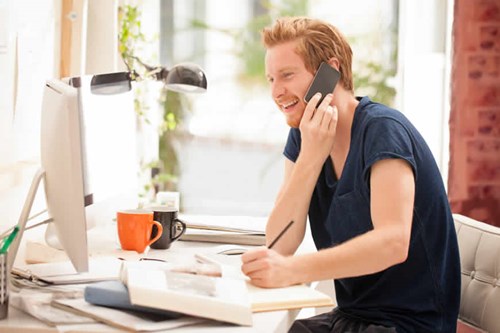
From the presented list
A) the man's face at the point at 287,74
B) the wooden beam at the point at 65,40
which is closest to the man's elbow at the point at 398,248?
the man's face at the point at 287,74

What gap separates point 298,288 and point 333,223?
14.7 inches

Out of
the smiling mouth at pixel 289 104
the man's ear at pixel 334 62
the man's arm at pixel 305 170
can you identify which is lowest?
the man's arm at pixel 305 170

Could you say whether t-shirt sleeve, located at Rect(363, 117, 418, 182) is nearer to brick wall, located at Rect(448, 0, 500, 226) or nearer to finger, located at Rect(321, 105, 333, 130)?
finger, located at Rect(321, 105, 333, 130)

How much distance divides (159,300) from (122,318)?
73 mm

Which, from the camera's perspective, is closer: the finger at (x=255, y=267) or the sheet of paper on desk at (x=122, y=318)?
the sheet of paper on desk at (x=122, y=318)

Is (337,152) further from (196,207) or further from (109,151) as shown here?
(196,207)

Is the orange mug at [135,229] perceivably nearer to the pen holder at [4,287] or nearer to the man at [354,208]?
the man at [354,208]

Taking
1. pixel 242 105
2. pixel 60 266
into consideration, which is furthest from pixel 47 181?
pixel 242 105

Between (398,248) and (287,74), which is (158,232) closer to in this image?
(287,74)

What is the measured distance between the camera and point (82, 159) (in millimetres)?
Answer: 1812

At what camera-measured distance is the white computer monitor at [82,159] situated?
1376 mm

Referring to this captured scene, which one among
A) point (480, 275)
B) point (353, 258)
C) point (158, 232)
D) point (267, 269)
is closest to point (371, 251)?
point (353, 258)

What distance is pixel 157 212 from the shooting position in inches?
76.8

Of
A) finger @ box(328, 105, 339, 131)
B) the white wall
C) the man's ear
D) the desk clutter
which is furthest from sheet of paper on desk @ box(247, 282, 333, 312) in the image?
the white wall
